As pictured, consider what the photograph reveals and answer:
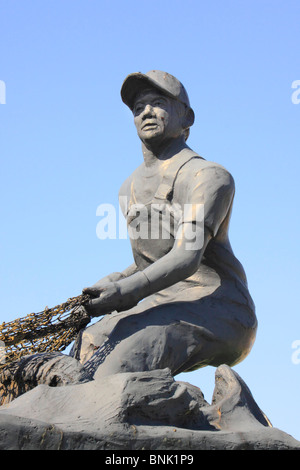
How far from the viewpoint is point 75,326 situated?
646 centimetres

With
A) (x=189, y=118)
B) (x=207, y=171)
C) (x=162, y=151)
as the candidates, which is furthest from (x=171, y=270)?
(x=189, y=118)

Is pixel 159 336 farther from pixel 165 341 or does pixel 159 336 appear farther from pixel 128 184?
pixel 128 184

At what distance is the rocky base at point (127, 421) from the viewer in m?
4.87

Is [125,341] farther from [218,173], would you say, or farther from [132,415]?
[218,173]

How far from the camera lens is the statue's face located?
22.5ft

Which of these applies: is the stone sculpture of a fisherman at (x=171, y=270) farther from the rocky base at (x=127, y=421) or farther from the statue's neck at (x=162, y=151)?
the rocky base at (x=127, y=421)

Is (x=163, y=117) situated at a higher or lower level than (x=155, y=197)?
higher

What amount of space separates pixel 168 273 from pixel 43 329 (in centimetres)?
95

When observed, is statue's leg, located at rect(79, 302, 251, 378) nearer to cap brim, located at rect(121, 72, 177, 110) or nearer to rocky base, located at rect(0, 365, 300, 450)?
rocky base, located at rect(0, 365, 300, 450)

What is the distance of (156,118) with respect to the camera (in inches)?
270

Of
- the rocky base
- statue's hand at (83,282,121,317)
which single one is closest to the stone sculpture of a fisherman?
statue's hand at (83,282,121,317)

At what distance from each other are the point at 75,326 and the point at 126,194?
125cm

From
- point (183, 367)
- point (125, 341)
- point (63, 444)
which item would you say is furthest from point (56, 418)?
point (183, 367)

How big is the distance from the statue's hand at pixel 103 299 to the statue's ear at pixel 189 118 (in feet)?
5.28
